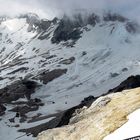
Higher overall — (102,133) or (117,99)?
(117,99)

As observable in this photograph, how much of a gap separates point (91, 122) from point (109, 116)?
2474 mm

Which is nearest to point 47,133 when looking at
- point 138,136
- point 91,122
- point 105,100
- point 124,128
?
point 91,122

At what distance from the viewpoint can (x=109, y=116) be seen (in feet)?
121

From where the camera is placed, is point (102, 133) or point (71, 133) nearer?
point (102, 133)

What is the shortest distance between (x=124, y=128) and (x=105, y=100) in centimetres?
1352

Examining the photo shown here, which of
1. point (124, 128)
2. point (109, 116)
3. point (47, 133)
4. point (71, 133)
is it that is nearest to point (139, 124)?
point (124, 128)

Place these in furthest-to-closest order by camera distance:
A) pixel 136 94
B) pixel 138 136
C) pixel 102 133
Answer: pixel 136 94
pixel 102 133
pixel 138 136

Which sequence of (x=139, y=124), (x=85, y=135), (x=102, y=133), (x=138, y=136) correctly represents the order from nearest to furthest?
(x=138, y=136) < (x=139, y=124) < (x=102, y=133) < (x=85, y=135)

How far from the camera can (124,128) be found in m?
32.1

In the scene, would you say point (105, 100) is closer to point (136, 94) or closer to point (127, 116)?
point (136, 94)

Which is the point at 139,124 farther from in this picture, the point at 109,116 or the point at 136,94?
the point at 136,94

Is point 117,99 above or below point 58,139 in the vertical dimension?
above

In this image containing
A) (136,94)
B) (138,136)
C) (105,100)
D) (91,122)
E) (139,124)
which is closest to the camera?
(138,136)

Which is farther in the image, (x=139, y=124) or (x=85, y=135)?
(x=85, y=135)
